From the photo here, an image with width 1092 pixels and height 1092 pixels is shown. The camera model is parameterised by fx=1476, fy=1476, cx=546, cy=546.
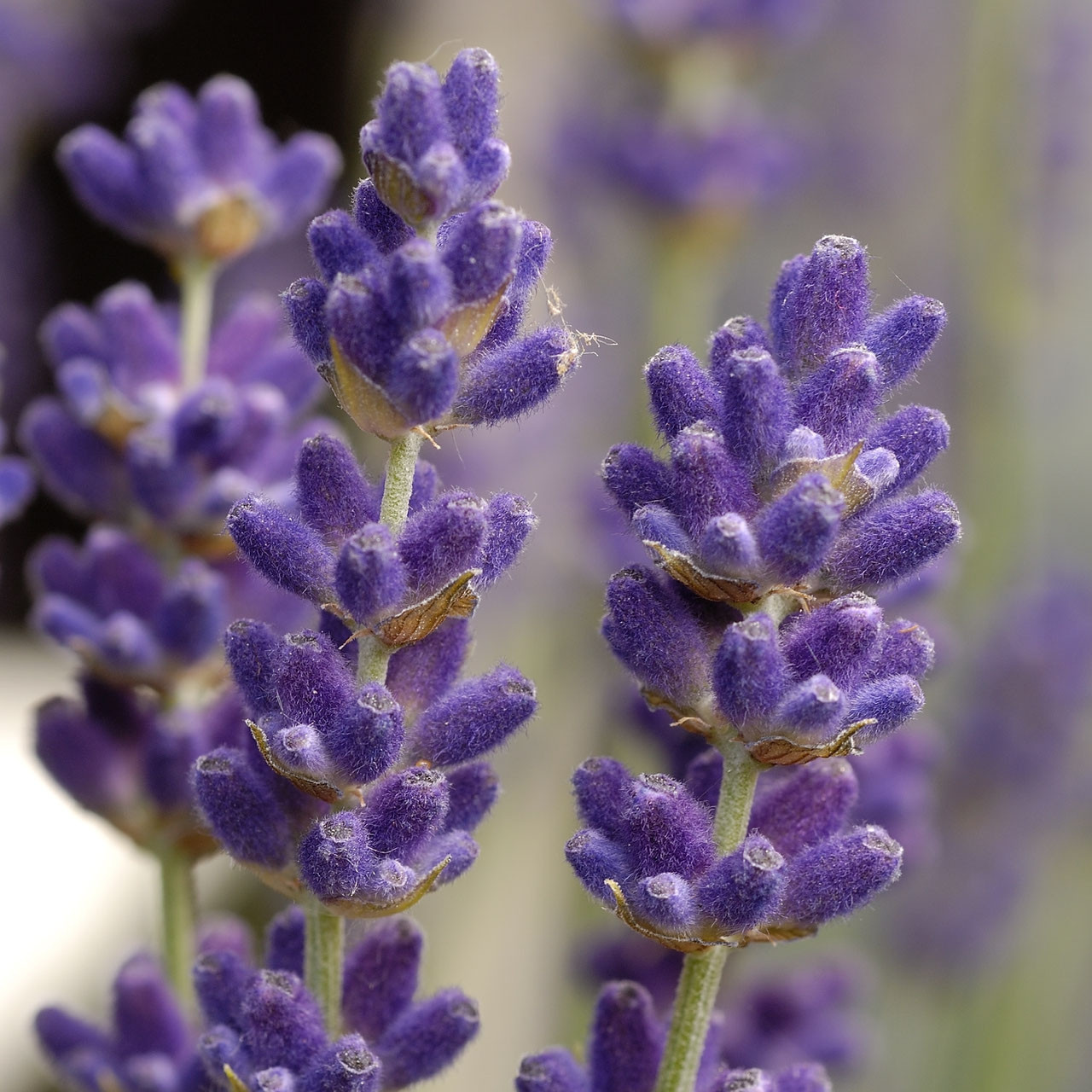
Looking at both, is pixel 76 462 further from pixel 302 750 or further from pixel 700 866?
pixel 700 866

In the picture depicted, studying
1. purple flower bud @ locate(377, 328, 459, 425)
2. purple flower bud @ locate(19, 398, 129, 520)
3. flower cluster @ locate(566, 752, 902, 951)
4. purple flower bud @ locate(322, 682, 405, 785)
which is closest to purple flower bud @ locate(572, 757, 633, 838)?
flower cluster @ locate(566, 752, 902, 951)

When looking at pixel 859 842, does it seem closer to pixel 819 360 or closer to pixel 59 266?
pixel 819 360

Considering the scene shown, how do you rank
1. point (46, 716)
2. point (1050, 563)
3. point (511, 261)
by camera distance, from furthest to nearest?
point (1050, 563) < point (46, 716) < point (511, 261)

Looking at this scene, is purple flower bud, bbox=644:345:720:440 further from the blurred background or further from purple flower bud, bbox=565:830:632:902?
the blurred background

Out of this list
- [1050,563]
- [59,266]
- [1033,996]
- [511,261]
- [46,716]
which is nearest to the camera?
[511,261]

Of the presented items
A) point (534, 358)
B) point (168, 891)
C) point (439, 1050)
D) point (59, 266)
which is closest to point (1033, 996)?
point (168, 891)

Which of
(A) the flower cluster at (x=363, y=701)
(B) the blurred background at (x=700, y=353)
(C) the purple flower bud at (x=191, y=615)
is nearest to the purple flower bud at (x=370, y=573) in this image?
(A) the flower cluster at (x=363, y=701)

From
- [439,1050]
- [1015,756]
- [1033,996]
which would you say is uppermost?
[1015,756]

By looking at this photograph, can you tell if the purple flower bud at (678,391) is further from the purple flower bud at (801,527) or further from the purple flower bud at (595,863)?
the purple flower bud at (595,863)
